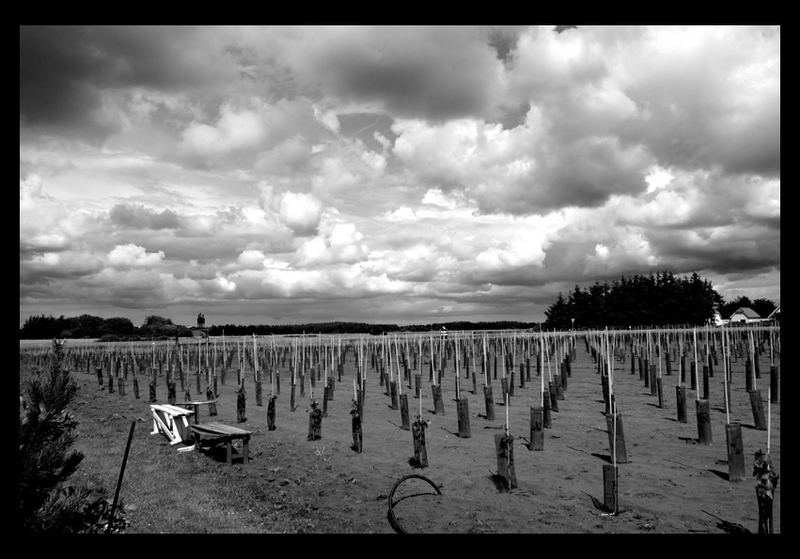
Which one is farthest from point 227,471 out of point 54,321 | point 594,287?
point 54,321

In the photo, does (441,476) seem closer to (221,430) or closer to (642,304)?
(221,430)

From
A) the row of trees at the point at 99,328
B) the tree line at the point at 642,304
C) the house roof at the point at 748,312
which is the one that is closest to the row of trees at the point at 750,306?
the house roof at the point at 748,312

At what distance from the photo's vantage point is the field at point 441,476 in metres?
8.67

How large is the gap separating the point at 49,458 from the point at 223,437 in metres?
8.37

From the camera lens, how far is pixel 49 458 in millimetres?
4977

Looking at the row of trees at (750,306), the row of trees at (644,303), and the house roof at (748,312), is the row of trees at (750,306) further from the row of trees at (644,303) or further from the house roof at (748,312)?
the row of trees at (644,303)

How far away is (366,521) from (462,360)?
107ft

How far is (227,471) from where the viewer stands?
→ 1244 centimetres

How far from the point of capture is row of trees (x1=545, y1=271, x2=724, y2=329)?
3086 inches

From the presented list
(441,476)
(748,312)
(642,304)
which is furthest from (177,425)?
(748,312)

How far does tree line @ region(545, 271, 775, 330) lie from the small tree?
79094 millimetres
